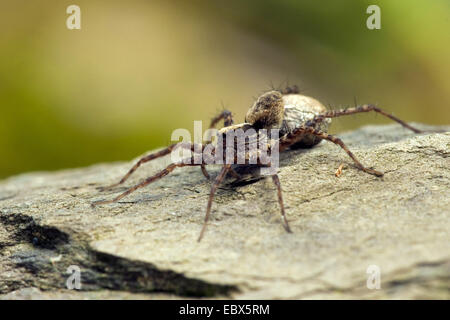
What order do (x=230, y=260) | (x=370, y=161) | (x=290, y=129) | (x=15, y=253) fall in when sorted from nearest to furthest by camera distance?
(x=230, y=260), (x=15, y=253), (x=370, y=161), (x=290, y=129)

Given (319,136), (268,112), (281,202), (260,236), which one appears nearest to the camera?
(260,236)

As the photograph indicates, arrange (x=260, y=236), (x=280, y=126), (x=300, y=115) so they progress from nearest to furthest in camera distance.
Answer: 1. (x=260, y=236)
2. (x=280, y=126)
3. (x=300, y=115)

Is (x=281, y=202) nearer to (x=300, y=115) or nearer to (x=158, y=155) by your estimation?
(x=158, y=155)

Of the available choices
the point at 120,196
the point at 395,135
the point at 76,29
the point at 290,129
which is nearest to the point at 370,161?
the point at 290,129

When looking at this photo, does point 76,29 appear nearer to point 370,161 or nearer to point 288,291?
point 370,161

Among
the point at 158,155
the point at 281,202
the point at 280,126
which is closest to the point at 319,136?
the point at 280,126

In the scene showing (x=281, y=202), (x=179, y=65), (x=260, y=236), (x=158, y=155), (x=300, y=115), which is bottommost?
(x=260, y=236)

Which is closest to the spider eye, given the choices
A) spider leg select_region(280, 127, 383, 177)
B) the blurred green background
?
spider leg select_region(280, 127, 383, 177)

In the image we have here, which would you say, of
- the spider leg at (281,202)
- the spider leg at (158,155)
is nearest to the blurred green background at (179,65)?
the spider leg at (158,155)
